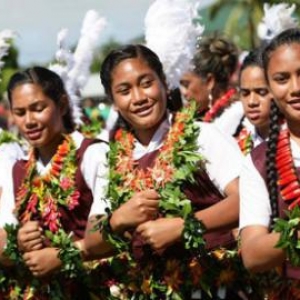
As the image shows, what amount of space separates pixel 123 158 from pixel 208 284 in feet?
2.36

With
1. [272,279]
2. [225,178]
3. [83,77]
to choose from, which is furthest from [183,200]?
[83,77]

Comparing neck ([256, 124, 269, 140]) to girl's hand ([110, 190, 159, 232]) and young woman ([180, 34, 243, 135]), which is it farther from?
girl's hand ([110, 190, 159, 232])

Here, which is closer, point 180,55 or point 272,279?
point 272,279

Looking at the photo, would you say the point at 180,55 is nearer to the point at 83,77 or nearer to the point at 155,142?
the point at 155,142

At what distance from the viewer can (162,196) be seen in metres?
4.21

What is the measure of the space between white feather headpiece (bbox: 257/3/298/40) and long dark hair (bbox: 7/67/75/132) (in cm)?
131

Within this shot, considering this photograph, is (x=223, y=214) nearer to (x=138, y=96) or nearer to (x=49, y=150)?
(x=138, y=96)

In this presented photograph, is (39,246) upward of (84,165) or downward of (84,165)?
downward

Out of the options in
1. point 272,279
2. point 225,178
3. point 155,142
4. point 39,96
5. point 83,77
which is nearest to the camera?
point 272,279

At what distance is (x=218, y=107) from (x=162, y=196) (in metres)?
2.58

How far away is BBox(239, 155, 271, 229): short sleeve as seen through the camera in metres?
3.50

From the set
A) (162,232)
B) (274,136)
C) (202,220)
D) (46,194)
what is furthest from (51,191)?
(274,136)

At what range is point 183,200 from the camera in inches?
164

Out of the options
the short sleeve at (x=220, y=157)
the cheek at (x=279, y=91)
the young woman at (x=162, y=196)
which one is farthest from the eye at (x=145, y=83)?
the cheek at (x=279, y=91)
